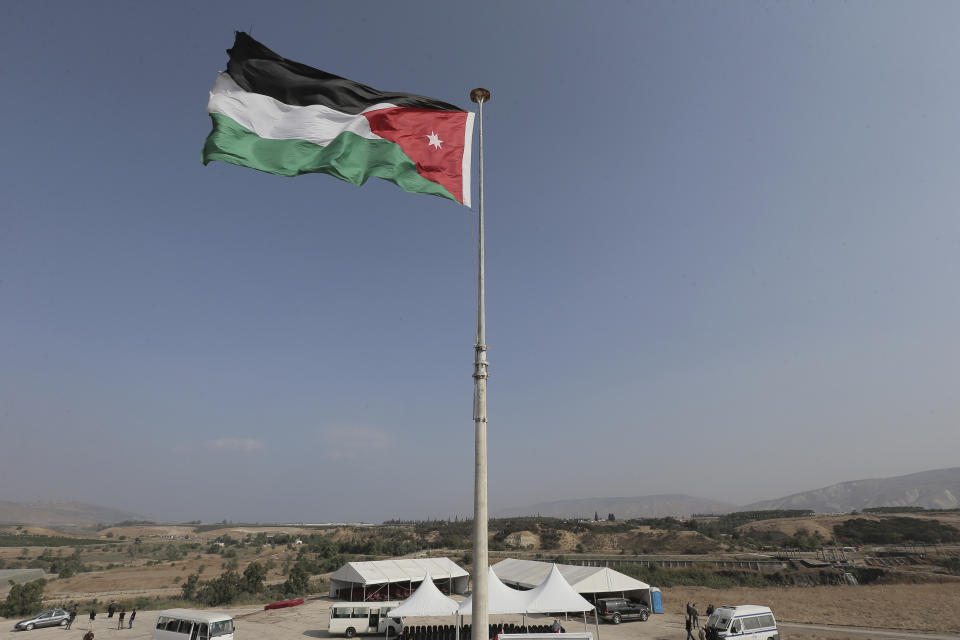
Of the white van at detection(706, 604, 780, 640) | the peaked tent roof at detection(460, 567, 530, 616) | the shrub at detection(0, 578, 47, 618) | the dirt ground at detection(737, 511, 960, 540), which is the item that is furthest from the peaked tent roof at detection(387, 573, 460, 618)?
the dirt ground at detection(737, 511, 960, 540)

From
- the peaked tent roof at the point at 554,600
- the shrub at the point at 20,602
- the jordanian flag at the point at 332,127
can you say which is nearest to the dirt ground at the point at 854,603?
the peaked tent roof at the point at 554,600

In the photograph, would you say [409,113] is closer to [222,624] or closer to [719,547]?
[222,624]

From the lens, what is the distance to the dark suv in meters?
33.0

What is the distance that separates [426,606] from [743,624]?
47.8 ft

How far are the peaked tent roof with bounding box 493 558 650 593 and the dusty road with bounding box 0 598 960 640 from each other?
205 centimetres

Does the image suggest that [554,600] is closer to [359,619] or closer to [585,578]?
[585,578]

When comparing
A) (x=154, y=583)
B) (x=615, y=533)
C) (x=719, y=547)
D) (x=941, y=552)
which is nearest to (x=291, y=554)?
(x=154, y=583)

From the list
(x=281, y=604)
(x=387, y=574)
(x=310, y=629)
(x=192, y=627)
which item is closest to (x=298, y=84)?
(x=192, y=627)

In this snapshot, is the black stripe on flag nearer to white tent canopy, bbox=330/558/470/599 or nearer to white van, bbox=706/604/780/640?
white van, bbox=706/604/780/640

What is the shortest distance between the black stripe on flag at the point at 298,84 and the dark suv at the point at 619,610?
32.6 m

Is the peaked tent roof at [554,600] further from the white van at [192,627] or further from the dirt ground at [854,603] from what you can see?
the dirt ground at [854,603]

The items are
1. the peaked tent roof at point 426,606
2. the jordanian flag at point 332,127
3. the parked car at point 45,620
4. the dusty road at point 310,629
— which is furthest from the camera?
the parked car at point 45,620

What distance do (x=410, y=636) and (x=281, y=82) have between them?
2408 cm

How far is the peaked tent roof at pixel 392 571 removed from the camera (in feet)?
119
